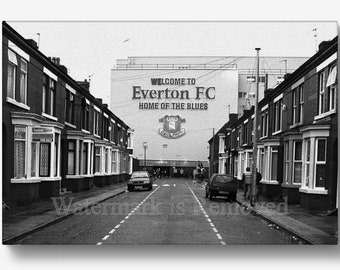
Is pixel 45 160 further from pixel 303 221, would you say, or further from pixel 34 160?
pixel 303 221

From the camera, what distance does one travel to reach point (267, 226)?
16312 mm

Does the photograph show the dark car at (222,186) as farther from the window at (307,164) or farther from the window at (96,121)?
the window at (96,121)

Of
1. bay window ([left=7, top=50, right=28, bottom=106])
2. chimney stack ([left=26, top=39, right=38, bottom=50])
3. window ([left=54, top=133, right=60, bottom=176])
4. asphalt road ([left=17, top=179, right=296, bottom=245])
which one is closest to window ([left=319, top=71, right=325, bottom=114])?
asphalt road ([left=17, top=179, right=296, bottom=245])

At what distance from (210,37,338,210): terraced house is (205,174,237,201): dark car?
2243 millimetres

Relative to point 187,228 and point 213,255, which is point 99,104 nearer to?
point 187,228

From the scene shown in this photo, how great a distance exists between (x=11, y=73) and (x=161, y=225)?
24.9ft

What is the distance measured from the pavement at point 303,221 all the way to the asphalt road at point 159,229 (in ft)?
1.26

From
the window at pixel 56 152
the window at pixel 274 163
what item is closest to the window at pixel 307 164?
the window at pixel 274 163

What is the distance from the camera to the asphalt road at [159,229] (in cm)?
1306

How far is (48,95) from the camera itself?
74.5 feet

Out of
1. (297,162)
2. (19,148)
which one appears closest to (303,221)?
(297,162)

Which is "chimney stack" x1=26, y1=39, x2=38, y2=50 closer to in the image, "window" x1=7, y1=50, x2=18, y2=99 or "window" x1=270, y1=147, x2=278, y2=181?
"window" x1=7, y1=50, x2=18, y2=99

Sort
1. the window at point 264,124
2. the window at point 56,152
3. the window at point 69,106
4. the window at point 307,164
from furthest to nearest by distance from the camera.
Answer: the window at point 264,124 < the window at point 69,106 < the window at point 56,152 < the window at point 307,164

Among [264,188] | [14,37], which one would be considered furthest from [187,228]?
[264,188]
